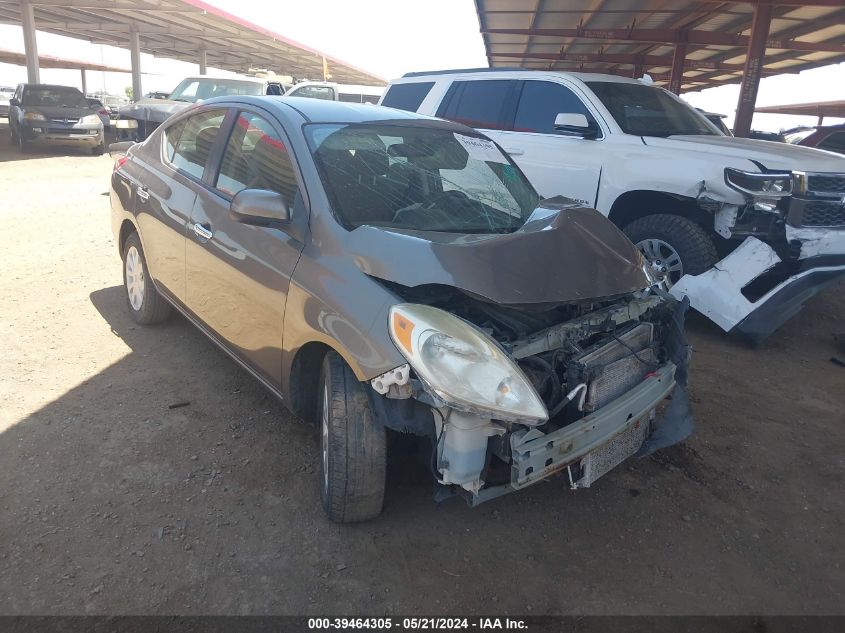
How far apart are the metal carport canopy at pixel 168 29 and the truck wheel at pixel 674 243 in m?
18.0

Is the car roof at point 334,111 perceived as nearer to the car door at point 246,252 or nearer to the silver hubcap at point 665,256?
the car door at point 246,252

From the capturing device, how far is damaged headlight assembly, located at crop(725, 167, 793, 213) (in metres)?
4.93

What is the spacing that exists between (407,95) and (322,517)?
19.2 feet

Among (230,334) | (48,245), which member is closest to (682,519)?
(230,334)

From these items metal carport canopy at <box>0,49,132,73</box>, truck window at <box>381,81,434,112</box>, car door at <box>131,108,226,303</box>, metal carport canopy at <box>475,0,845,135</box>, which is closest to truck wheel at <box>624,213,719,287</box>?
truck window at <box>381,81,434,112</box>

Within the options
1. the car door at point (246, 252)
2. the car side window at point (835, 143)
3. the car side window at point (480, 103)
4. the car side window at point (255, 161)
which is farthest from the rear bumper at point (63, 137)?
the car side window at point (835, 143)

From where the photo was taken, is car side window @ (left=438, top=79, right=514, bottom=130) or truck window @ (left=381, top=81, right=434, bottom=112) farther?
truck window @ (left=381, top=81, right=434, bottom=112)

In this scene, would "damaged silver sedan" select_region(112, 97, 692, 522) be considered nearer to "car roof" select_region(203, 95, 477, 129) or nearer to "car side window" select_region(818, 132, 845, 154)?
"car roof" select_region(203, 95, 477, 129)

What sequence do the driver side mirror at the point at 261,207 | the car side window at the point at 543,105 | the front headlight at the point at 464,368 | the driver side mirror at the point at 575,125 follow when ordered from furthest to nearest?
the car side window at the point at 543,105, the driver side mirror at the point at 575,125, the driver side mirror at the point at 261,207, the front headlight at the point at 464,368

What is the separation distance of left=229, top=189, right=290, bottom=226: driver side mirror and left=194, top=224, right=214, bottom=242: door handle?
27.5 inches

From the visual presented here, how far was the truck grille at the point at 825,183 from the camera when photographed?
4941 mm

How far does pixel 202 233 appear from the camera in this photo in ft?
11.7

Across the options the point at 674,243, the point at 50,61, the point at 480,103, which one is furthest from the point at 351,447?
the point at 50,61

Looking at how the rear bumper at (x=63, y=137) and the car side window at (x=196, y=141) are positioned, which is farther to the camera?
the rear bumper at (x=63, y=137)
